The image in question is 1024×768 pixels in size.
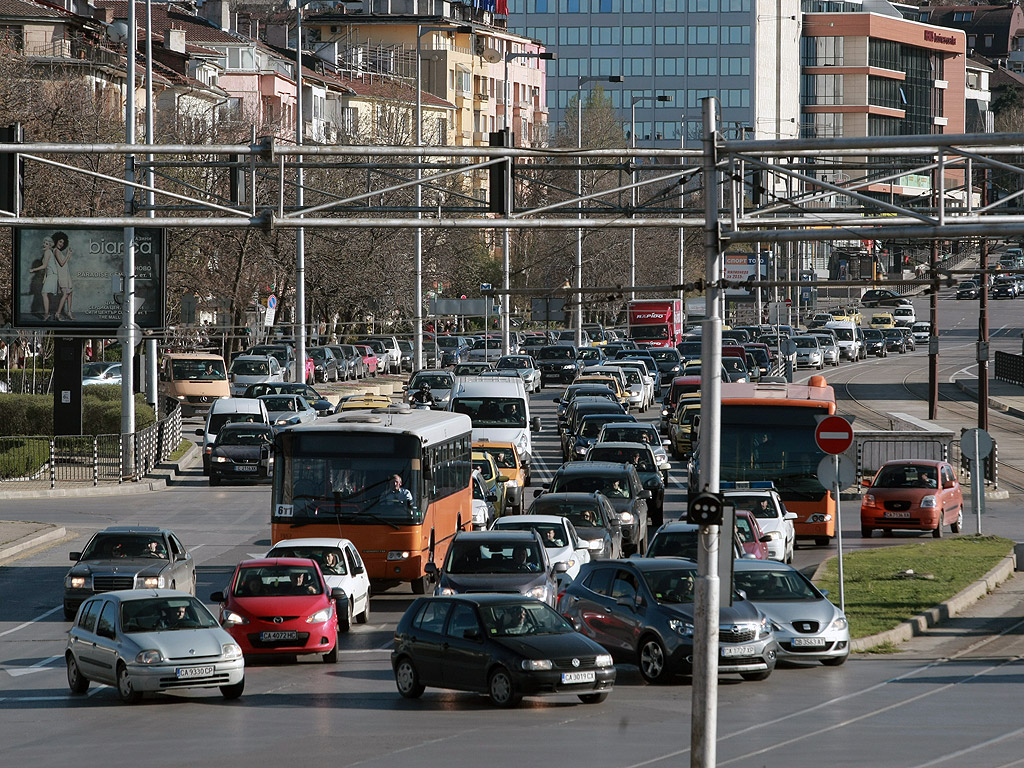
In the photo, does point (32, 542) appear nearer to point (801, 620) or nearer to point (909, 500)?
point (801, 620)

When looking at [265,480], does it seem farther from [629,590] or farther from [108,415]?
[629,590]

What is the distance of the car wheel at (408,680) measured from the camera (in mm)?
19594

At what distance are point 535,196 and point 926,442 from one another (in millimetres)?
47013

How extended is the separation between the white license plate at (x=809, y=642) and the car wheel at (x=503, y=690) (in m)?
4.50

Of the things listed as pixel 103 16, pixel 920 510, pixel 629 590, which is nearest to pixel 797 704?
pixel 629 590

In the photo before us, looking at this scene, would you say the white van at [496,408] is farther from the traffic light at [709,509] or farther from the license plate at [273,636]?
the traffic light at [709,509]

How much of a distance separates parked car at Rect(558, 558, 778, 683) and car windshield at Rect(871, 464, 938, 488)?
15631mm

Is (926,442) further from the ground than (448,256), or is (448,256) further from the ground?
(448,256)

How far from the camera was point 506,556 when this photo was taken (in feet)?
80.8

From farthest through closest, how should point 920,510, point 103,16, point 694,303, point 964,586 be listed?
point 694,303 → point 103,16 → point 920,510 → point 964,586

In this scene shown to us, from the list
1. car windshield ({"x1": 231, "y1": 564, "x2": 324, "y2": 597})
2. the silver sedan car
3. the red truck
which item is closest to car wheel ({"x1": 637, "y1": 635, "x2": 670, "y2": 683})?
the silver sedan car

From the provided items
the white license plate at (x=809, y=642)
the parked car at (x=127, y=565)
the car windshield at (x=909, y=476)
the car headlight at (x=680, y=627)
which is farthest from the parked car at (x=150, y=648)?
the car windshield at (x=909, y=476)

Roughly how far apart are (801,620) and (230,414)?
2956cm

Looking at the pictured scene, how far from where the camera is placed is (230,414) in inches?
1921
